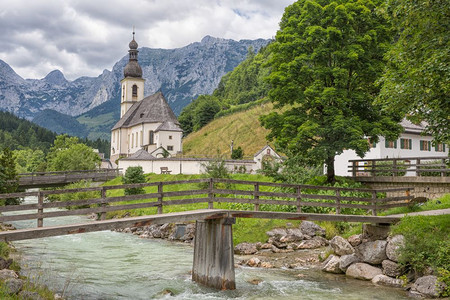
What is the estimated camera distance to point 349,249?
717 inches

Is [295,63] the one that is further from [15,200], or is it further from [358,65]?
[15,200]

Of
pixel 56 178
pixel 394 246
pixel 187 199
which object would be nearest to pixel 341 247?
pixel 394 246

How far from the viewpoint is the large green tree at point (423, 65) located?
560 inches

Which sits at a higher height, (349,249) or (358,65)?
(358,65)

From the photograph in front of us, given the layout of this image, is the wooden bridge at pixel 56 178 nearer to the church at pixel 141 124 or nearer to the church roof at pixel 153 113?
the church at pixel 141 124

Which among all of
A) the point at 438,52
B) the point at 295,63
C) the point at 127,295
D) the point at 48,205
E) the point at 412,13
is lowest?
the point at 127,295

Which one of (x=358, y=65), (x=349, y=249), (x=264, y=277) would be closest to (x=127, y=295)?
(x=264, y=277)

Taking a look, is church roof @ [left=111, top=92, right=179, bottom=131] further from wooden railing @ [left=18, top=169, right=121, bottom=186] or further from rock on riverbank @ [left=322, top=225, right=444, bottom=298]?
rock on riverbank @ [left=322, top=225, right=444, bottom=298]

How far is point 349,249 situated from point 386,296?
4562mm

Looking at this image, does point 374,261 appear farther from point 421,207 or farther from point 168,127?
point 168,127

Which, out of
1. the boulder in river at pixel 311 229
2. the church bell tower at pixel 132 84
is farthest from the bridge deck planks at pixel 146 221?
the church bell tower at pixel 132 84

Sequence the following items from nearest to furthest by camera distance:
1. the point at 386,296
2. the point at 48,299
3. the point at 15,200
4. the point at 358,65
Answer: the point at 48,299, the point at 386,296, the point at 358,65, the point at 15,200

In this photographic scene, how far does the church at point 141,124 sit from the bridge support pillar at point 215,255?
178ft

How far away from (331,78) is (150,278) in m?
19.2
